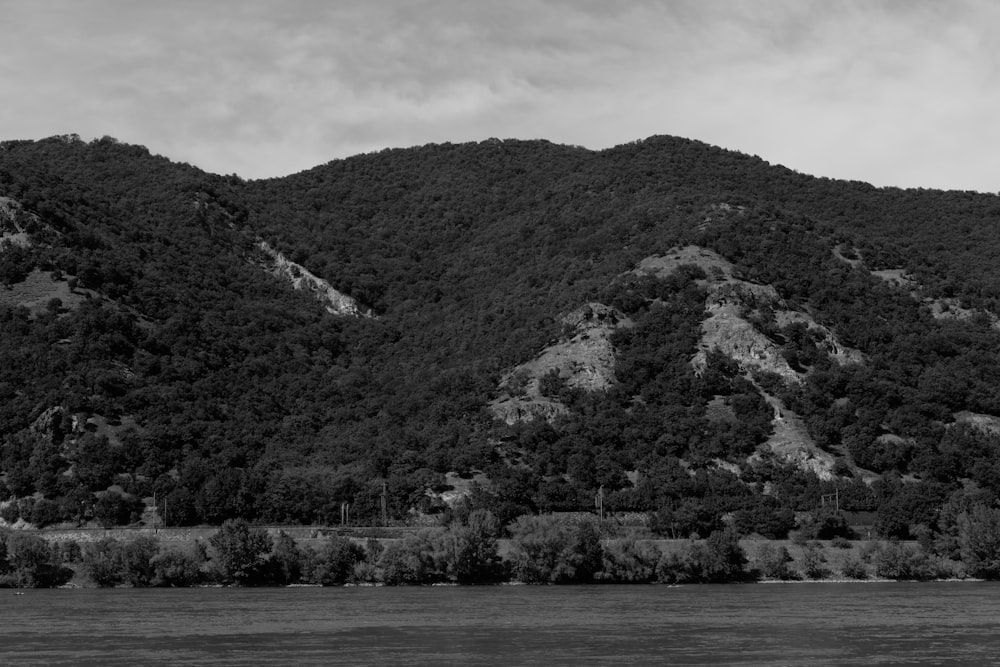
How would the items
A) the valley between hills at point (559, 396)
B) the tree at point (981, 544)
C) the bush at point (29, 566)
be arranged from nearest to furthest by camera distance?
the bush at point (29, 566) < the tree at point (981, 544) < the valley between hills at point (559, 396)

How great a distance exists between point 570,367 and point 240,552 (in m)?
55.7

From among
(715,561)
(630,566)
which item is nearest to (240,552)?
(630,566)

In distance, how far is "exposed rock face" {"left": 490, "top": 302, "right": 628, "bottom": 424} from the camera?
144 meters

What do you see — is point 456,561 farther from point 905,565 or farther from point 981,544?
point 981,544

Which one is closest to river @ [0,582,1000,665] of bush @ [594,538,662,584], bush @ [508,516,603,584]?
bush @ [508,516,603,584]

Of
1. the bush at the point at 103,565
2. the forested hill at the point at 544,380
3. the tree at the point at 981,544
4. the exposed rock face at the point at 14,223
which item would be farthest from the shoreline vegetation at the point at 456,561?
the exposed rock face at the point at 14,223

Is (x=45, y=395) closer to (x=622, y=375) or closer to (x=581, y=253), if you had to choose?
(x=622, y=375)

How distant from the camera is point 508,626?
72.4m

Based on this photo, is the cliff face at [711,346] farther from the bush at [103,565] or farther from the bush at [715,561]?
the bush at [103,565]

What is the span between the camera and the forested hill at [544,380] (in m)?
127

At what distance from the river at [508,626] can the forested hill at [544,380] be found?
83.1 ft

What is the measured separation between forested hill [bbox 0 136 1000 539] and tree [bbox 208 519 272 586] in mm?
16581

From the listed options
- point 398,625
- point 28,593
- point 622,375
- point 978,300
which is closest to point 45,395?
point 28,593

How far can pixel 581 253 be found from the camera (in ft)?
609
